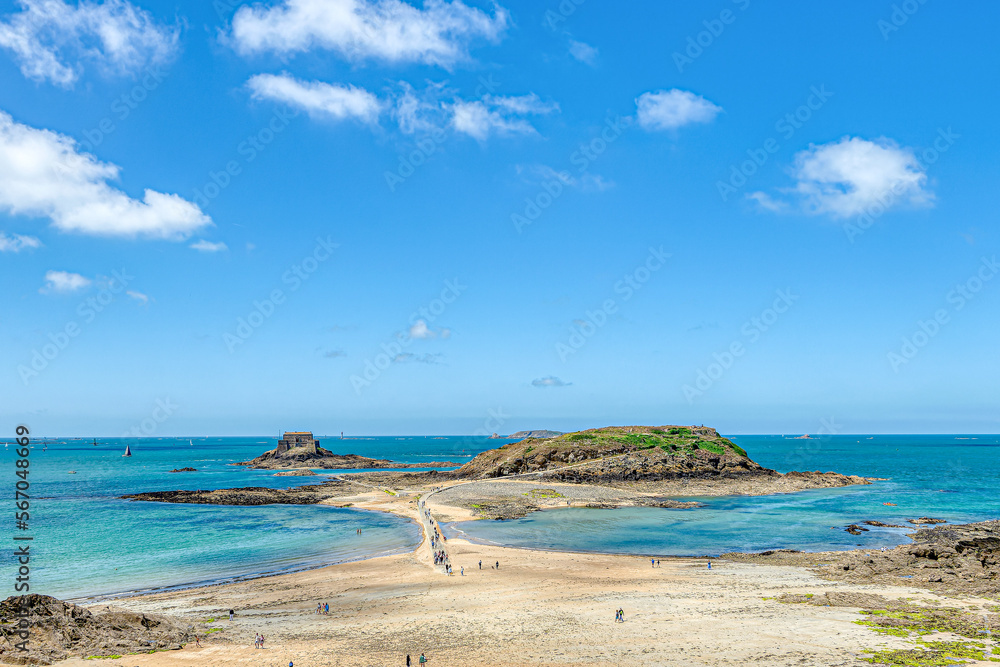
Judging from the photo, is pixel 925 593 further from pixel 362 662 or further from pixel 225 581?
pixel 225 581

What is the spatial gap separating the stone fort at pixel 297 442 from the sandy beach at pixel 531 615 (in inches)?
5821

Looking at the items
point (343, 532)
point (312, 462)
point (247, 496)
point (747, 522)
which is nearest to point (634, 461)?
point (747, 522)

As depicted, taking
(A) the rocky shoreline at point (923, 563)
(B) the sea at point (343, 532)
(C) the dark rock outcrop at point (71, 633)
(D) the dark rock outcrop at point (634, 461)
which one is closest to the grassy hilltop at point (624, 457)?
(D) the dark rock outcrop at point (634, 461)

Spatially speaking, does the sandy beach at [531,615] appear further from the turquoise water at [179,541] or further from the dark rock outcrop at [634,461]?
the dark rock outcrop at [634,461]

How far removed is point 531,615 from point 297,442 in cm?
17253

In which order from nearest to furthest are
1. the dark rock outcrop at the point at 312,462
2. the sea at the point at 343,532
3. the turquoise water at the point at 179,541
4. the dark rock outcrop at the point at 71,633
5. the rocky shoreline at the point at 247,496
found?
the dark rock outcrop at the point at 71,633, the turquoise water at the point at 179,541, the sea at the point at 343,532, the rocky shoreline at the point at 247,496, the dark rock outcrop at the point at 312,462

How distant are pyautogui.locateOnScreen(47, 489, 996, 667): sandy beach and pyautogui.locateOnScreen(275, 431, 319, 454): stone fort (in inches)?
5821

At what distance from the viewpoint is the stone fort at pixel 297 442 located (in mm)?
183725

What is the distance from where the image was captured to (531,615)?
107 ft

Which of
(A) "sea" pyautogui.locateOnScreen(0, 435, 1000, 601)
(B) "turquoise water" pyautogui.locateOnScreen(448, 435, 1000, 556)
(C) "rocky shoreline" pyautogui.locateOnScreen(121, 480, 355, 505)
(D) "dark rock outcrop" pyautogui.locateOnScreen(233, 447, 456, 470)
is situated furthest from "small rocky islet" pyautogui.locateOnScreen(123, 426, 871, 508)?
(D) "dark rock outcrop" pyautogui.locateOnScreen(233, 447, 456, 470)

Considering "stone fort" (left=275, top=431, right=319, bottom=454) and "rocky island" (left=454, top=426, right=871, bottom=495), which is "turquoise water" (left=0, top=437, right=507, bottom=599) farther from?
"stone fort" (left=275, top=431, right=319, bottom=454)

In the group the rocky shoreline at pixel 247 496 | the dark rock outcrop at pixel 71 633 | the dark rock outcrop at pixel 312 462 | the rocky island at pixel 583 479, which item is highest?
the dark rock outcrop at pixel 71 633

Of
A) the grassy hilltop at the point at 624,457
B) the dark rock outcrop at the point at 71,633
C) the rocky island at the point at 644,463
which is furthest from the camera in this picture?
the grassy hilltop at the point at 624,457

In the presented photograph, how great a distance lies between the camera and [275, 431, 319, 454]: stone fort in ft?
603
